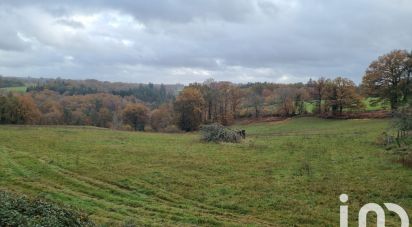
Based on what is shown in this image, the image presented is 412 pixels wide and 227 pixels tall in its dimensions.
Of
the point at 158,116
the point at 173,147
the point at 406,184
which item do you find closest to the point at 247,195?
the point at 406,184

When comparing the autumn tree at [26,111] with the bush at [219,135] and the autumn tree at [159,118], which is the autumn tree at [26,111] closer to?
the autumn tree at [159,118]

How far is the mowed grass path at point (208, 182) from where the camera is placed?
17.1 meters

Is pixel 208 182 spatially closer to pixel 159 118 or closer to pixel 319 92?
pixel 319 92

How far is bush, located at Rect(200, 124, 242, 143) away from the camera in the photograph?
150 feet

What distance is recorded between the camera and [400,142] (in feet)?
115

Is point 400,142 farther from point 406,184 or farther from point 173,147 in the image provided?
point 173,147

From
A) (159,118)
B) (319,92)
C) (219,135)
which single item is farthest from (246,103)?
(219,135)

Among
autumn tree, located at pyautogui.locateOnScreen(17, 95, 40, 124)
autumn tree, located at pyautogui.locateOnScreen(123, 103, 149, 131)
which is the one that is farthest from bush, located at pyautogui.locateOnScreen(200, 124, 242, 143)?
autumn tree, located at pyautogui.locateOnScreen(123, 103, 149, 131)

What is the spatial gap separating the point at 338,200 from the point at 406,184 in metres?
5.18

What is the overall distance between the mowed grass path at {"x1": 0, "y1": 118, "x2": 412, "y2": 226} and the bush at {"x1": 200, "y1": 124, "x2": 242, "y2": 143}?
9165 mm

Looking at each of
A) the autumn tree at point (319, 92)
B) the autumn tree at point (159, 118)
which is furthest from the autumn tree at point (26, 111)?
the autumn tree at point (319, 92)
